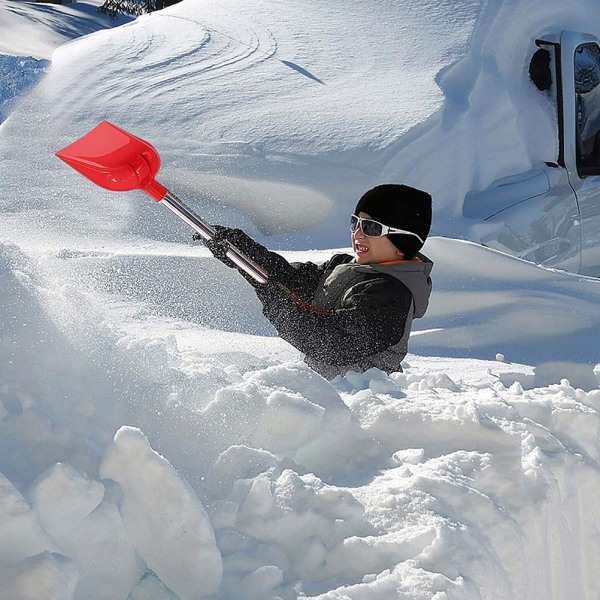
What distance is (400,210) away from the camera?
115 inches

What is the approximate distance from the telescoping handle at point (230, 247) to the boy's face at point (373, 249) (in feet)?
1.01

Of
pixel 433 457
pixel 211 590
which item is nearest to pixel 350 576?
pixel 211 590

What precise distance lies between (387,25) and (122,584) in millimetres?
3719

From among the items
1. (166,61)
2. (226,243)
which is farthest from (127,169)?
(166,61)

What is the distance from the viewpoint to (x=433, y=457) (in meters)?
2.18

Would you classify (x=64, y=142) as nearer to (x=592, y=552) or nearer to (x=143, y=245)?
(x=143, y=245)

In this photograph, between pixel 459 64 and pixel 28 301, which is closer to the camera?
pixel 28 301

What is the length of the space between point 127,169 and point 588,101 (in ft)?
8.99

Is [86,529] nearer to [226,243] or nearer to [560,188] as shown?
[226,243]

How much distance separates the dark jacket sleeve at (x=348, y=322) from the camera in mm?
2727

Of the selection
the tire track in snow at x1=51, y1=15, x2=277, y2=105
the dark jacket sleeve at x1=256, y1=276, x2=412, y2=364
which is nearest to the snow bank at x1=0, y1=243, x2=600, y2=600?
the dark jacket sleeve at x1=256, y1=276, x2=412, y2=364

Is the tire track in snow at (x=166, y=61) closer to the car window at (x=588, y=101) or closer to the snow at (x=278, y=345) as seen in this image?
the snow at (x=278, y=345)

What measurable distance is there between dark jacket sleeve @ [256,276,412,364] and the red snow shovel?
10cm

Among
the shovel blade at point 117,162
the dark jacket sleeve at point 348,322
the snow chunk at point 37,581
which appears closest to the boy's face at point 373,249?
the dark jacket sleeve at point 348,322
